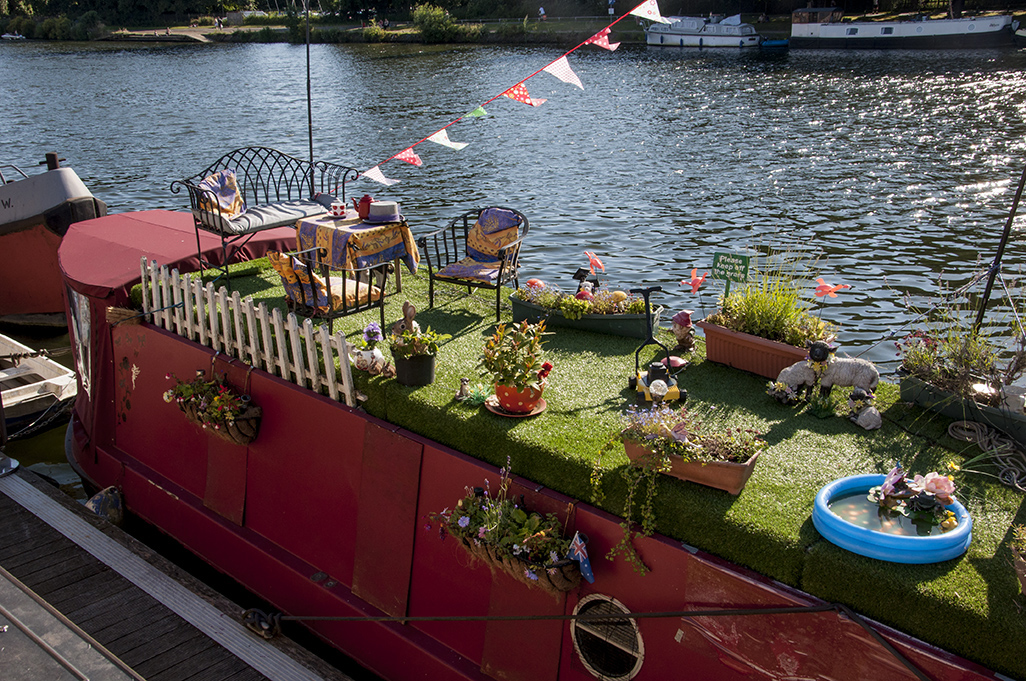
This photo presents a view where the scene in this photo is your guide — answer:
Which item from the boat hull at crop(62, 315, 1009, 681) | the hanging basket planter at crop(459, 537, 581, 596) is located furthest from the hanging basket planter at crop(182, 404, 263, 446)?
the hanging basket planter at crop(459, 537, 581, 596)

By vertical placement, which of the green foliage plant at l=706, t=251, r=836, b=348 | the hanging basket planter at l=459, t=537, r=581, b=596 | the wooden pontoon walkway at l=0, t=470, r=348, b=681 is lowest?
the wooden pontoon walkway at l=0, t=470, r=348, b=681

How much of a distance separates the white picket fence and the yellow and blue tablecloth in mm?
869

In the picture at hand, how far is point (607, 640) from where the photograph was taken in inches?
191

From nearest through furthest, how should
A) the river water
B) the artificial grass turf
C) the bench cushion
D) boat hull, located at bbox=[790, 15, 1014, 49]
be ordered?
the artificial grass turf, the bench cushion, the river water, boat hull, located at bbox=[790, 15, 1014, 49]

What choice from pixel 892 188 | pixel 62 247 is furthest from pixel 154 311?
pixel 892 188

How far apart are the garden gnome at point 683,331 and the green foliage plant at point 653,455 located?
2.27m

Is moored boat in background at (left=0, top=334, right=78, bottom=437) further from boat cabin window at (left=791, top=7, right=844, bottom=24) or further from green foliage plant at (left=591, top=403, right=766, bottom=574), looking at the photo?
boat cabin window at (left=791, top=7, right=844, bottom=24)

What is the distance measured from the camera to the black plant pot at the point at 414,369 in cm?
605

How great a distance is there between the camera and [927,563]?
13.5 ft

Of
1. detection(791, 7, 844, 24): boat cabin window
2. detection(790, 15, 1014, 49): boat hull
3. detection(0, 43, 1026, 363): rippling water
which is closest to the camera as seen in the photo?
detection(0, 43, 1026, 363): rippling water

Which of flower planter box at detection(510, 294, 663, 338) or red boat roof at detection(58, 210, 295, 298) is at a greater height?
red boat roof at detection(58, 210, 295, 298)

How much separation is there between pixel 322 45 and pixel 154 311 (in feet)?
190

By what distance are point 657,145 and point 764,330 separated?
18.7m

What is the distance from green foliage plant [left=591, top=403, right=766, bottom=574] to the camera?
465 centimetres
